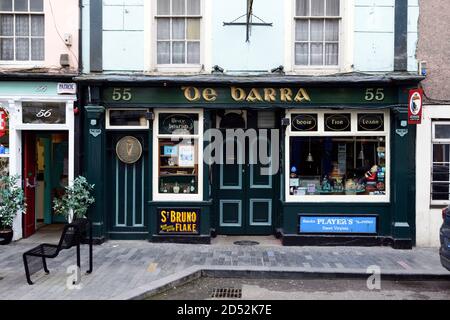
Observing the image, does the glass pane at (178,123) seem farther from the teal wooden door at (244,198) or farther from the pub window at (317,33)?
the pub window at (317,33)

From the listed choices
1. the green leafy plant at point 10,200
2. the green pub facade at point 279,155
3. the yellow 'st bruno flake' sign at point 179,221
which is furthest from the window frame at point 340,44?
the green leafy plant at point 10,200

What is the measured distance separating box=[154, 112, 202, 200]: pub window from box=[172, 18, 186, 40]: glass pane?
1.70 m

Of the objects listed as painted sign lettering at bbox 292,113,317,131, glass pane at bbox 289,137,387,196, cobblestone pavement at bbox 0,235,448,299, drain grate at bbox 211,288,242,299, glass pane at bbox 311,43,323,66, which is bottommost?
drain grate at bbox 211,288,242,299

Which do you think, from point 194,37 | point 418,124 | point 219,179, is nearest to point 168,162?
point 219,179

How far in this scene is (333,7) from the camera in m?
10.5

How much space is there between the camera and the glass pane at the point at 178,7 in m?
10.5

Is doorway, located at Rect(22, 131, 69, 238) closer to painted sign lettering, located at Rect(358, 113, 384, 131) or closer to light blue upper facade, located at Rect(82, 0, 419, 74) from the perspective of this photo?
light blue upper facade, located at Rect(82, 0, 419, 74)

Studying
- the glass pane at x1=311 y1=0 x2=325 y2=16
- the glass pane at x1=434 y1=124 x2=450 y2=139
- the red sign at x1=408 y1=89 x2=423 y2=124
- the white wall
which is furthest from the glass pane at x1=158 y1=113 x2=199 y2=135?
the glass pane at x1=434 y1=124 x2=450 y2=139

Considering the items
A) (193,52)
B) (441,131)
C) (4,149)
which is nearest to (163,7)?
(193,52)

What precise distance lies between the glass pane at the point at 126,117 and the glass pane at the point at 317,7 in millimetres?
4336

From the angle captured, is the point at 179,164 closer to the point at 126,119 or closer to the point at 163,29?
the point at 126,119

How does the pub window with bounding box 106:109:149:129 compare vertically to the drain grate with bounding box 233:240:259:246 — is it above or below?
above

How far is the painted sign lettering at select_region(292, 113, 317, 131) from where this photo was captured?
34.0ft
